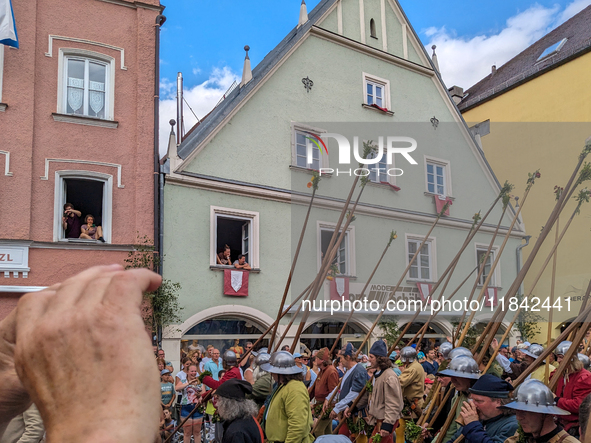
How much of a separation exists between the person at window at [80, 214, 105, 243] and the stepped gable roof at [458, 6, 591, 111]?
17.5m

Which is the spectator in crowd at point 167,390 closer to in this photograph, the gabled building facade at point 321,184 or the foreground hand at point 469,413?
the gabled building facade at point 321,184

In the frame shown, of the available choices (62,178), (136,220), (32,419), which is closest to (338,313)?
(136,220)

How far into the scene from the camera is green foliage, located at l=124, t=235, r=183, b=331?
11.9 meters

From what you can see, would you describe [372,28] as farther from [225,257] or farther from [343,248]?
[225,257]

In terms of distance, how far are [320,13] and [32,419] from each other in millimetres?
14606

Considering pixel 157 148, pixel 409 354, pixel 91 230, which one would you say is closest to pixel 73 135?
pixel 157 148

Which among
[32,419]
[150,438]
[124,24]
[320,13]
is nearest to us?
[150,438]

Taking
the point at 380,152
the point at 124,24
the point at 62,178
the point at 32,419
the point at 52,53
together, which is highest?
the point at 124,24

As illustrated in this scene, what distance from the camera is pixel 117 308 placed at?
0.68m

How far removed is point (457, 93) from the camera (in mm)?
27859

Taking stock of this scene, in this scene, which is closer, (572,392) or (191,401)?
(572,392)

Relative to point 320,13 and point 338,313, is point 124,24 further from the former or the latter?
point 338,313

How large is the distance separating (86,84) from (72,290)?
12.9 m

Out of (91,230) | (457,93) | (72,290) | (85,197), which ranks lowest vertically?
(72,290)
